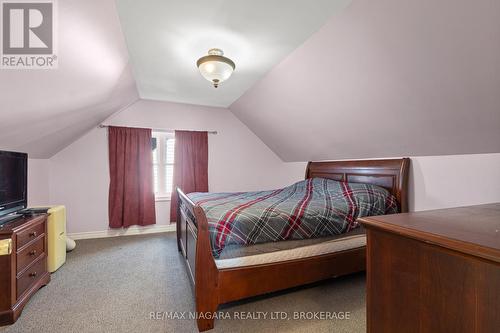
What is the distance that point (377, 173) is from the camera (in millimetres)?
2635

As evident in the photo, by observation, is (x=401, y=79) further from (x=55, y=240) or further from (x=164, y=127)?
(x=55, y=240)

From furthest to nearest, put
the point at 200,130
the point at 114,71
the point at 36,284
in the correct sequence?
the point at 200,130 → the point at 114,71 → the point at 36,284

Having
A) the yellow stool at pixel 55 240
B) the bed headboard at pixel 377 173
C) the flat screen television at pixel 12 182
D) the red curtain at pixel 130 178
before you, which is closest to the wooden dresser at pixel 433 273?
the bed headboard at pixel 377 173

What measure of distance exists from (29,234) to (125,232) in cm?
179

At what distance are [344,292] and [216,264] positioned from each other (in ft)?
4.13

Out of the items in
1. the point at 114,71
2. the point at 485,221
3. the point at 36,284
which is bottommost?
the point at 36,284

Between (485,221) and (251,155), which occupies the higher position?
(251,155)

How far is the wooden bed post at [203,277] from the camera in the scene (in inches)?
58.7

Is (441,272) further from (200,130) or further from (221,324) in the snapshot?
(200,130)

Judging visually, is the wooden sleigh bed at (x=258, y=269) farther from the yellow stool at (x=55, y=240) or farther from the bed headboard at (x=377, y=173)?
the yellow stool at (x=55, y=240)

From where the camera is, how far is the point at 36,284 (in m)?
1.91

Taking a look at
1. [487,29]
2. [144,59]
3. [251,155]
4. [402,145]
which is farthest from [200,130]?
[487,29]

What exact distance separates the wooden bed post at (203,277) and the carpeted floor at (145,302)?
12 cm

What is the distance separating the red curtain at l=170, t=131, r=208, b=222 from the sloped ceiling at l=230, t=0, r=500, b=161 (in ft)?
5.21
